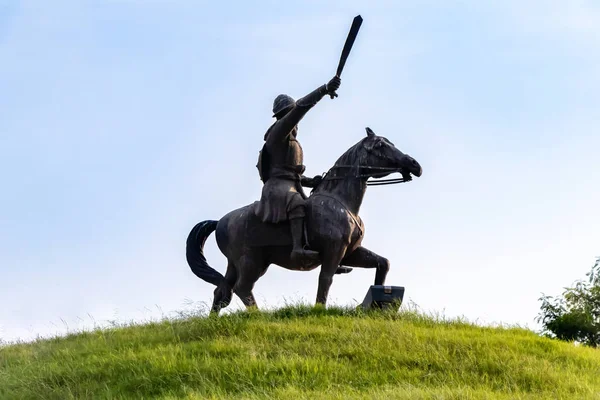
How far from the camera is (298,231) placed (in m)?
14.2

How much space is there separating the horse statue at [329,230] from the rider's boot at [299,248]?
148mm

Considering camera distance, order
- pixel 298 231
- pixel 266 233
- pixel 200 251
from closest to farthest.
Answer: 1. pixel 298 231
2. pixel 266 233
3. pixel 200 251

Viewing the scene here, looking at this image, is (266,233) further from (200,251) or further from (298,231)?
(200,251)

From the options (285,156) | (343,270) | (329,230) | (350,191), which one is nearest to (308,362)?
(329,230)

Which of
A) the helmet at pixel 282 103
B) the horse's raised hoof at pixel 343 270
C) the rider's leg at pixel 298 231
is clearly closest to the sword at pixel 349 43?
the helmet at pixel 282 103

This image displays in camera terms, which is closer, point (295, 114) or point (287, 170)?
point (295, 114)

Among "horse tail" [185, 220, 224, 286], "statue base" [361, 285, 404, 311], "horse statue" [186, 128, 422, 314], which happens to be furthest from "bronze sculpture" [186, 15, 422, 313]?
"statue base" [361, 285, 404, 311]

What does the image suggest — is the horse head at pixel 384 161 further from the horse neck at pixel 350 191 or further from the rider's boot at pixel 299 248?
the rider's boot at pixel 299 248

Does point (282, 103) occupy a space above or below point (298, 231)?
above

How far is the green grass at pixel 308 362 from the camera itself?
1058 cm

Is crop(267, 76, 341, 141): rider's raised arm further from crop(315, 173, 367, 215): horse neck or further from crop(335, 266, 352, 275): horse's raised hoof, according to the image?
crop(335, 266, 352, 275): horse's raised hoof

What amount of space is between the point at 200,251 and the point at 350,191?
3.01 meters

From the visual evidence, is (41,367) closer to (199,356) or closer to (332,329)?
(199,356)

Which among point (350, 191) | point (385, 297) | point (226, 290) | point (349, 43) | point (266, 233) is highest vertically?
point (349, 43)
